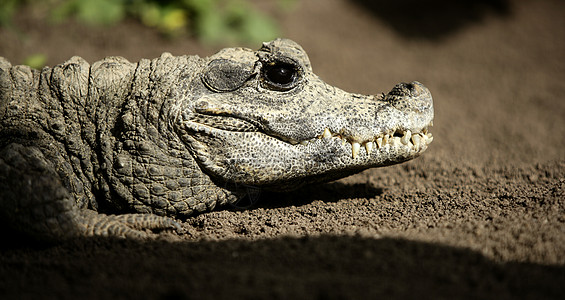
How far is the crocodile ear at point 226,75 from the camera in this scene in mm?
3529

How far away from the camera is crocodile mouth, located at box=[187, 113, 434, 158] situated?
11.4 ft

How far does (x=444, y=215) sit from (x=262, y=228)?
143 centimetres

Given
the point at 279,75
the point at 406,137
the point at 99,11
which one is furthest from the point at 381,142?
the point at 99,11

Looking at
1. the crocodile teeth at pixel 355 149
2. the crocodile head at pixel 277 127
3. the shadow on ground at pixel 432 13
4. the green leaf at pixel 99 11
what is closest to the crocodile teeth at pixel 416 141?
the crocodile head at pixel 277 127

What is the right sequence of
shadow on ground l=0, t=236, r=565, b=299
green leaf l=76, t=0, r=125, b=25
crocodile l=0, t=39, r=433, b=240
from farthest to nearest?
green leaf l=76, t=0, r=125, b=25 → crocodile l=0, t=39, r=433, b=240 → shadow on ground l=0, t=236, r=565, b=299

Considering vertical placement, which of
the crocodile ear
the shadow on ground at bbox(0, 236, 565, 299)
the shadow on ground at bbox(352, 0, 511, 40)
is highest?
the shadow on ground at bbox(352, 0, 511, 40)

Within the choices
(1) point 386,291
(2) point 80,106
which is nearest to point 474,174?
(1) point 386,291

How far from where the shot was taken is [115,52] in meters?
7.39

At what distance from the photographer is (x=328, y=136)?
350 cm

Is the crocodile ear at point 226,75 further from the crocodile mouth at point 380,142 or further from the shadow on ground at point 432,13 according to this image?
the shadow on ground at point 432,13

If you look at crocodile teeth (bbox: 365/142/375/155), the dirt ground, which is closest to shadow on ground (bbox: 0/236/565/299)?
the dirt ground

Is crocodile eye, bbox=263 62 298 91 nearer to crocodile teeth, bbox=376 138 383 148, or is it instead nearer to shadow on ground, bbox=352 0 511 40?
crocodile teeth, bbox=376 138 383 148

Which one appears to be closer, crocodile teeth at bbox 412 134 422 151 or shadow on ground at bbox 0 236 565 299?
shadow on ground at bbox 0 236 565 299

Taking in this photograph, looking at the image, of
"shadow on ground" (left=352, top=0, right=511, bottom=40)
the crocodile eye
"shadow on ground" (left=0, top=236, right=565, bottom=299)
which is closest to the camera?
"shadow on ground" (left=0, top=236, right=565, bottom=299)
